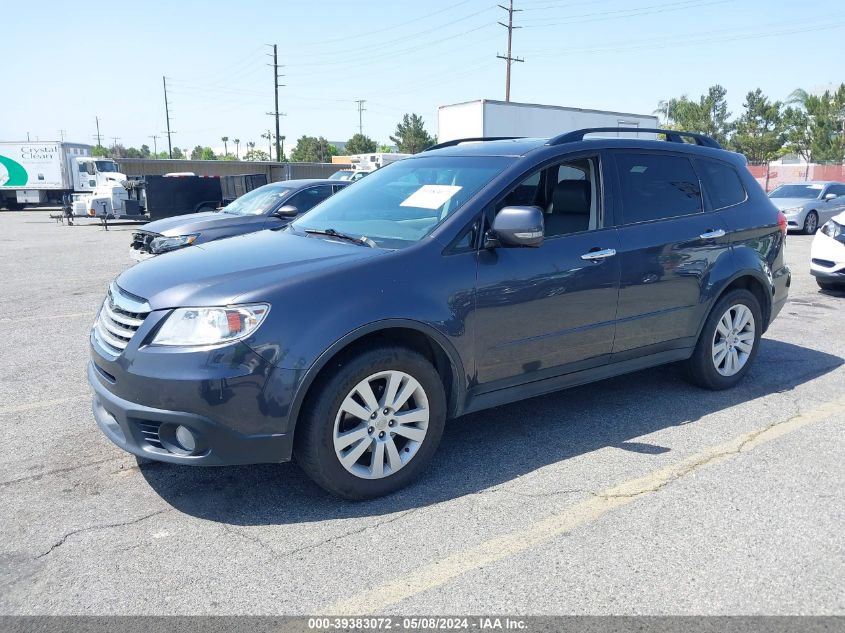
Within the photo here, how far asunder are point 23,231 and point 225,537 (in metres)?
22.0

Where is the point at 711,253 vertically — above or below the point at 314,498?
above

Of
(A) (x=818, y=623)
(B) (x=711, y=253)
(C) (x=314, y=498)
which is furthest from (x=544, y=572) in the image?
(B) (x=711, y=253)

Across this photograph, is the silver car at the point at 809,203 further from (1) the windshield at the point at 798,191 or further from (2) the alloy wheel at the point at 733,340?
(2) the alloy wheel at the point at 733,340

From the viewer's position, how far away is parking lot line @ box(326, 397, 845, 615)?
2.72 m

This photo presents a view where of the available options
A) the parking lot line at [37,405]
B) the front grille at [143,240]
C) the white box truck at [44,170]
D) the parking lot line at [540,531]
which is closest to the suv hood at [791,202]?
the front grille at [143,240]

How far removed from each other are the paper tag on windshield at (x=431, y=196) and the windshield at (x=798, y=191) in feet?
61.0

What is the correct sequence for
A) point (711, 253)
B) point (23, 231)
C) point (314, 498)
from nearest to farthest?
point (314, 498) → point (711, 253) → point (23, 231)

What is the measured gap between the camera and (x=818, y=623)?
2562 millimetres

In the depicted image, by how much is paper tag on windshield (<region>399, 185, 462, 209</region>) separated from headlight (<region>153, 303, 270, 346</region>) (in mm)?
1302

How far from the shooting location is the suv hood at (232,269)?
126 inches

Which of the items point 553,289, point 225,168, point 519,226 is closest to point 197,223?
point 553,289

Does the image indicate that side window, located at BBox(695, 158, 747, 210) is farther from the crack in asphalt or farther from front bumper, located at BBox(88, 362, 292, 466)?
the crack in asphalt

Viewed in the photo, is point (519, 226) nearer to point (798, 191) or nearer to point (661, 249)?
point (661, 249)

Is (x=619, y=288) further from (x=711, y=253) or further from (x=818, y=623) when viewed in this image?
(x=818, y=623)
